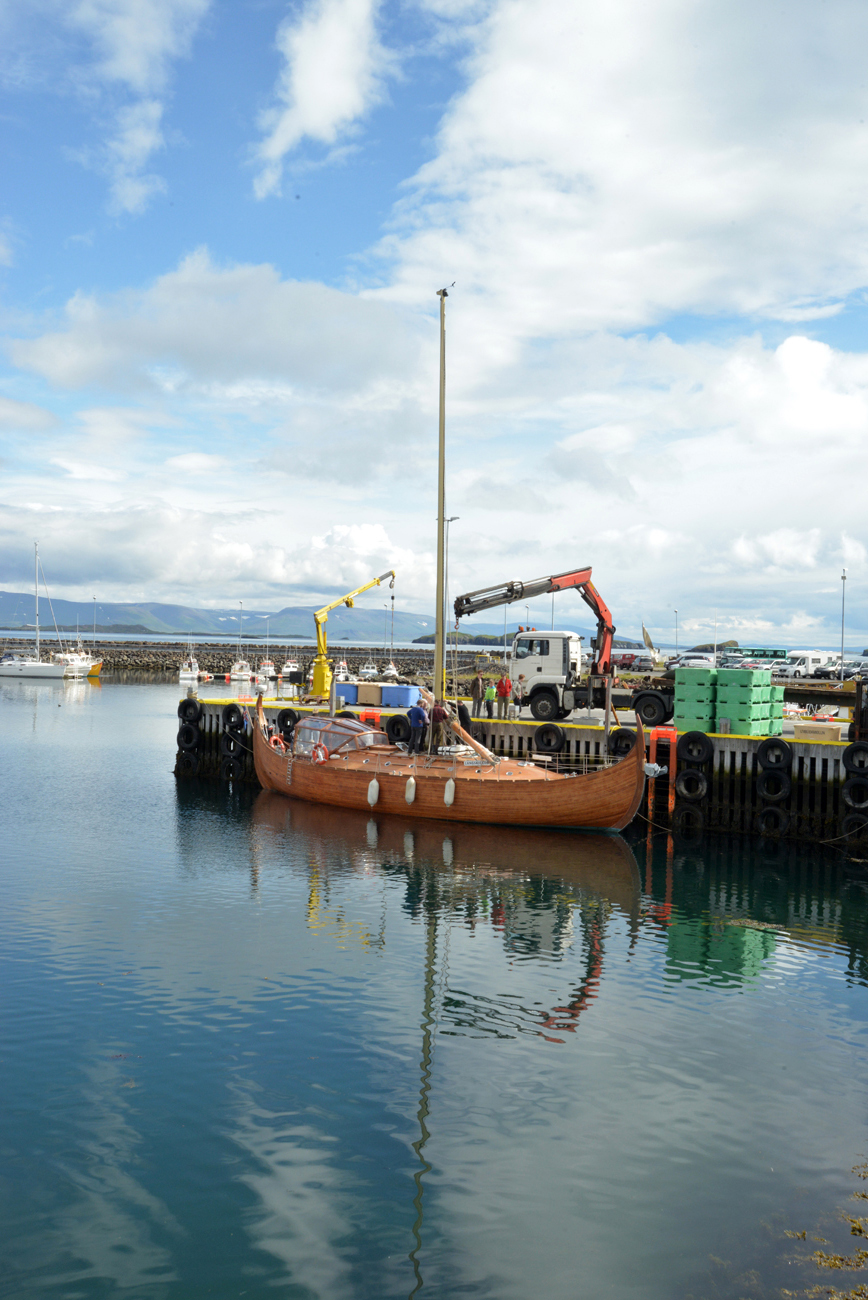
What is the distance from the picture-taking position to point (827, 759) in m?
26.4

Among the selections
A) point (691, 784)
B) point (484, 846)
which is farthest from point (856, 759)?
point (484, 846)

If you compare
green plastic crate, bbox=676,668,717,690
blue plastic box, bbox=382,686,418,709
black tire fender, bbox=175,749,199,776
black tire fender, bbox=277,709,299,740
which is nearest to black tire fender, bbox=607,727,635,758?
green plastic crate, bbox=676,668,717,690

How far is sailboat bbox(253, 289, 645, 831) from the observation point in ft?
85.9

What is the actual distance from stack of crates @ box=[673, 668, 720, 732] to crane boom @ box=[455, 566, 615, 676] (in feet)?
19.1

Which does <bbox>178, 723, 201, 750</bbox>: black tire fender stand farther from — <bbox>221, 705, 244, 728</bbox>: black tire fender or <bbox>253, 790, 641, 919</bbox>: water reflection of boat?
<bbox>253, 790, 641, 919</bbox>: water reflection of boat

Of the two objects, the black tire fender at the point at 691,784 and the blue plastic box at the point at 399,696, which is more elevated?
the blue plastic box at the point at 399,696

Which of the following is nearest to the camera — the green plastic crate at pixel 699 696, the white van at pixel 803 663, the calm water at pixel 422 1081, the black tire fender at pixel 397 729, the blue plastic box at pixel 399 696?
the calm water at pixel 422 1081

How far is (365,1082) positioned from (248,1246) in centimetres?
316

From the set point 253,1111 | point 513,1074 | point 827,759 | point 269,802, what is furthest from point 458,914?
point 269,802

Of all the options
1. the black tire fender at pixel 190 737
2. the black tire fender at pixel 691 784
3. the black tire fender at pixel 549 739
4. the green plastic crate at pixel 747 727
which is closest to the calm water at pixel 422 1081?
the black tire fender at pixel 691 784

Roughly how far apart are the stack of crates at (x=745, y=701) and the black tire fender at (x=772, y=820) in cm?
265

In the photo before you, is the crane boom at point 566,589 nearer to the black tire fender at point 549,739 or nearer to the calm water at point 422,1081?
the black tire fender at point 549,739

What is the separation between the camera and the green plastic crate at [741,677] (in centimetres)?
2852

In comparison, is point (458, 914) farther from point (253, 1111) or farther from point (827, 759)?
point (827, 759)
